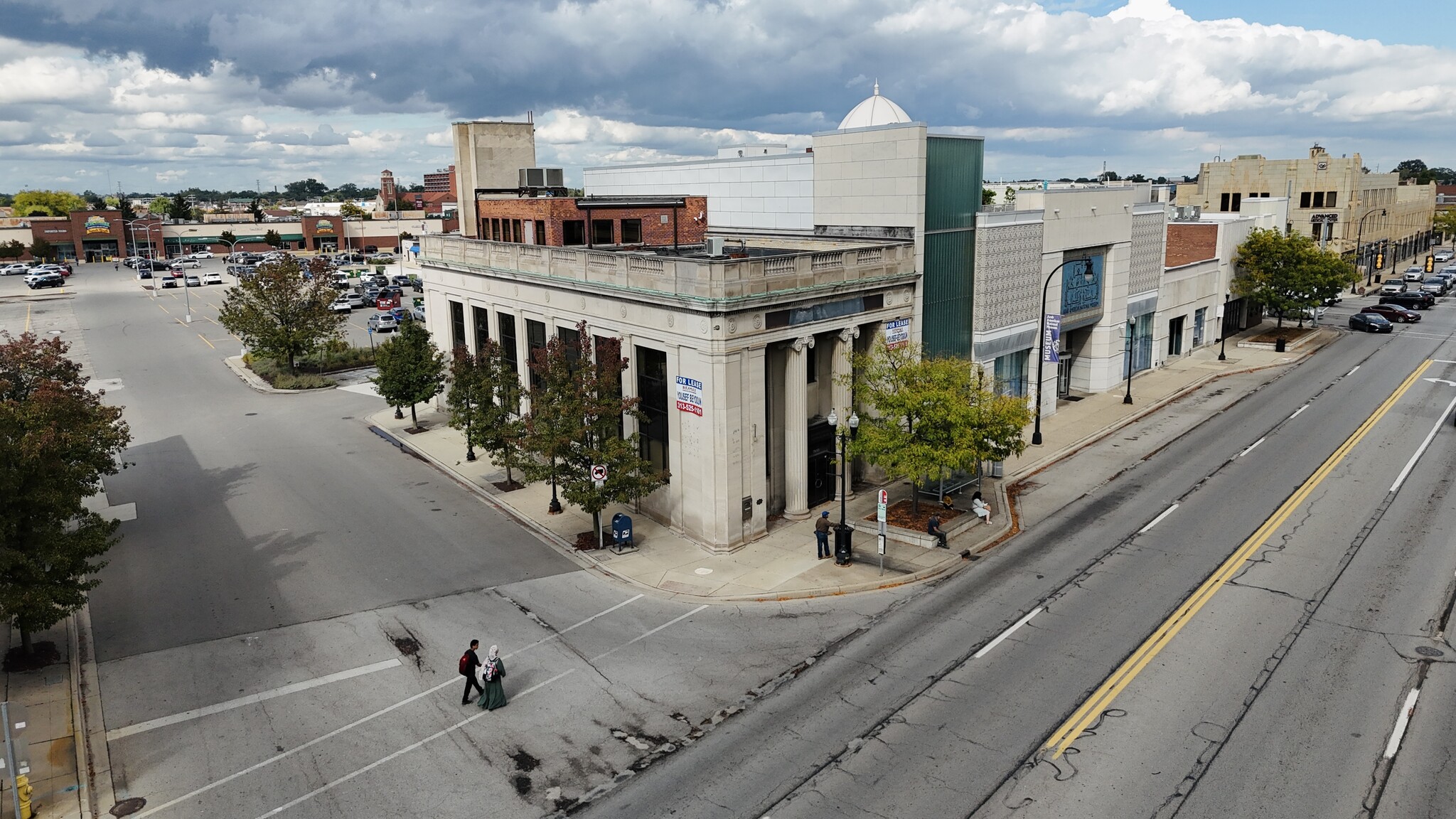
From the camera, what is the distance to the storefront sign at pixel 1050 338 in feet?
132

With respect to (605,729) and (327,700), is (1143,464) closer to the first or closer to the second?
(605,729)

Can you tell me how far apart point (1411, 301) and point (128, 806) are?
296ft

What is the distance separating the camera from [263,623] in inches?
898

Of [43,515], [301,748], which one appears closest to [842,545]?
[301,748]

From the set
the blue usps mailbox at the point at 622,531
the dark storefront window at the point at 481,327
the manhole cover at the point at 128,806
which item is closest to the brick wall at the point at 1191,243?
the dark storefront window at the point at 481,327

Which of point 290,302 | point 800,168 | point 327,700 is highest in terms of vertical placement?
point 800,168

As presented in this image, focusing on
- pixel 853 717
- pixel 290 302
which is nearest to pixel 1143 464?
pixel 853 717

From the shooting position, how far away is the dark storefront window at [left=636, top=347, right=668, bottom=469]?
29.2 metres

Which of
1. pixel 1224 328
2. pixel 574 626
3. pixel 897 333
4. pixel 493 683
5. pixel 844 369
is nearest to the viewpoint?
pixel 493 683

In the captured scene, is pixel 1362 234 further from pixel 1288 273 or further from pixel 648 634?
pixel 648 634

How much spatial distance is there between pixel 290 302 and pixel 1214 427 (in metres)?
48.9

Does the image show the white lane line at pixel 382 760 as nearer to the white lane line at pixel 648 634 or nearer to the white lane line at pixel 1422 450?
the white lane line at pixel 648 634

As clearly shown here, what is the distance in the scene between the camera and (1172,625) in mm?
21344

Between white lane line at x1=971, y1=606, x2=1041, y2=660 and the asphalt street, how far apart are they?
Answer: 0.05m
